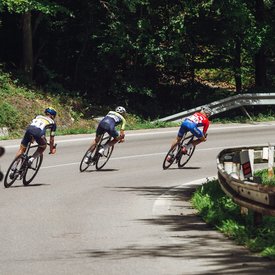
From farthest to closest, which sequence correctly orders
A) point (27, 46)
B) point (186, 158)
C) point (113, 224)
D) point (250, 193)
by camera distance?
point (27, 46), point (186, 158), point (113, 224), point (250, 193)

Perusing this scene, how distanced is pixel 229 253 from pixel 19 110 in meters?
19.1

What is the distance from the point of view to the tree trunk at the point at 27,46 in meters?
31.0

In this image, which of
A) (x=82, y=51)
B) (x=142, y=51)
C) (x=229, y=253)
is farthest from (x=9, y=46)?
(x=229, y=253)

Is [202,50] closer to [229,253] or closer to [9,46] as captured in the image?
[9,46]

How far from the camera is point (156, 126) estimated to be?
28844mm

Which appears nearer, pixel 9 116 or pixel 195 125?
pixel 195 125

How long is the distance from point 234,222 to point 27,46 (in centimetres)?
2119

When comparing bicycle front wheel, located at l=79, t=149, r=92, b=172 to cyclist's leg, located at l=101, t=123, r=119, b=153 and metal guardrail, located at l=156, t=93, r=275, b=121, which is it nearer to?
cyclist's leg, located at l=101, t=123, r=119, b=153

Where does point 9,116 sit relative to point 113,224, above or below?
above

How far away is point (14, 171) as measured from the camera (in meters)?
17.1

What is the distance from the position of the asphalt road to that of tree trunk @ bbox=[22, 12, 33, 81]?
31.6 ft

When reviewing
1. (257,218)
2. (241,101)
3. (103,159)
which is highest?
(241,101)

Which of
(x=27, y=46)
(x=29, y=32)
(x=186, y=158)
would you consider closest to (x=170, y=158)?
(x=186, y=158)

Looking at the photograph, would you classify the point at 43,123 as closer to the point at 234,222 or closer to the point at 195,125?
the point at 195,125
